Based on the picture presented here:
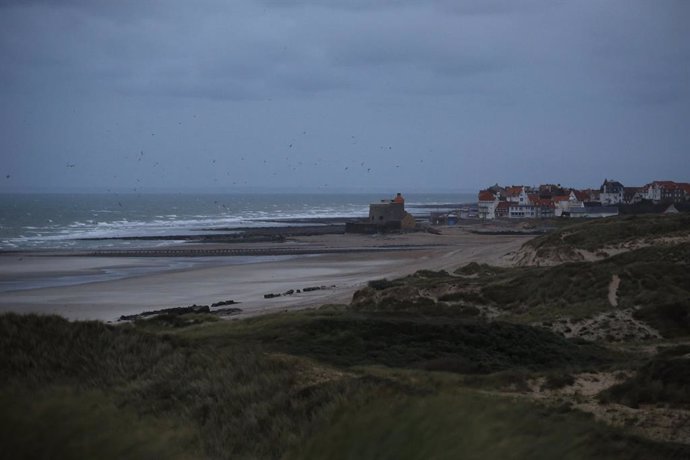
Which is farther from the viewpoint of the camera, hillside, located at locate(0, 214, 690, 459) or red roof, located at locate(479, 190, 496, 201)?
red roof, located at locate(479, 190, 496, 201)

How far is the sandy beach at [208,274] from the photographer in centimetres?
3462

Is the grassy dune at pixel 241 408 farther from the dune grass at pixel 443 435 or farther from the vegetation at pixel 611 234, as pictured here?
the vegetation at pixel 611 234

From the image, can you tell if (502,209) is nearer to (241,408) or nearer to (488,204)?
(488,204)

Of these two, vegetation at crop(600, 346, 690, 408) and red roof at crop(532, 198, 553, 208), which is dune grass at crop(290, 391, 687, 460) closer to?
vegetation at crop(600, 346, 690, 408)

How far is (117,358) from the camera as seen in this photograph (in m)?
9.66

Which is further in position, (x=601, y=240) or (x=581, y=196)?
(x=581, y=196)

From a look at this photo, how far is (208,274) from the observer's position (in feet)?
156

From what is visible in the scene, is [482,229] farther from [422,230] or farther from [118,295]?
[118,295]

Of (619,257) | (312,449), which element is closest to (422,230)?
(619,257)

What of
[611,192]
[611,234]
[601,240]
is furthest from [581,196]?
[601,240]

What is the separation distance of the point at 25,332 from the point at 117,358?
1.15 meters

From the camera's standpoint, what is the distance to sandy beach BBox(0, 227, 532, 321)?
34.6 m

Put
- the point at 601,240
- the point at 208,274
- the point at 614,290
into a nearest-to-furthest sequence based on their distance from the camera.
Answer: the point at 614,290 < the point at 601,240 < the point at 208,274

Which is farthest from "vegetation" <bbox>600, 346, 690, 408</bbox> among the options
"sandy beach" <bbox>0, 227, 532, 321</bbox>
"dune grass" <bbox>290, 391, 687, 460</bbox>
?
"sandy beach" <bbox>0, 227, 532, 321</bbox>
